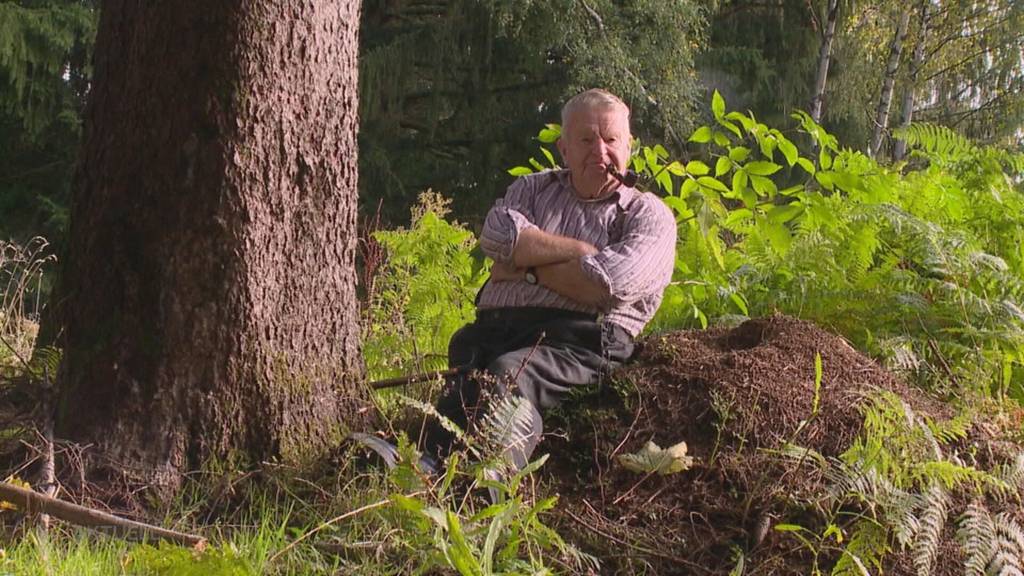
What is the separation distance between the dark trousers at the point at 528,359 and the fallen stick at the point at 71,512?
91 cm

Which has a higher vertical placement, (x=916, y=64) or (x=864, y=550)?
(x=916, y=64)

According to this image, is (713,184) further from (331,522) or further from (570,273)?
(331,522)

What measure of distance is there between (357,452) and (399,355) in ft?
4.65

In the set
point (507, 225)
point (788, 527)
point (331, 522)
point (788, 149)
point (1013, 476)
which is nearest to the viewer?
point (331, 522)

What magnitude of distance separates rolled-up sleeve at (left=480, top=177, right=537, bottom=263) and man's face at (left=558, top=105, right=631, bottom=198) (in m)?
0.24

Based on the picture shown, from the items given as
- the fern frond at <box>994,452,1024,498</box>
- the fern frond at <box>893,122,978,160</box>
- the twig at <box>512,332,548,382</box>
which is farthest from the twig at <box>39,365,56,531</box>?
the fern frond at <box>893,122,978,160</box>

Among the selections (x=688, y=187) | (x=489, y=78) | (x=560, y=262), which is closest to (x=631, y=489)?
(x=560, y=262)

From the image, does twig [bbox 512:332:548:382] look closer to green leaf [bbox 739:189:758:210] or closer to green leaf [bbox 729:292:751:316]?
green leaf [bbox 729:292:751:316]

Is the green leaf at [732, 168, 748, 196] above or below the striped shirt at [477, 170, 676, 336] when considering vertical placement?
above

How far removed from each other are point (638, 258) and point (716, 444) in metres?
0.75

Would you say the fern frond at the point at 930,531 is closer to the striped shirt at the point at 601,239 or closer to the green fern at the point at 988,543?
the green fern at the point at 988,543

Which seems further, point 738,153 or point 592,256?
point 738,153

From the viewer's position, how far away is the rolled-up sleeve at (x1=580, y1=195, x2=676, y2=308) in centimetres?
387

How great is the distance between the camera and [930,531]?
320cm
